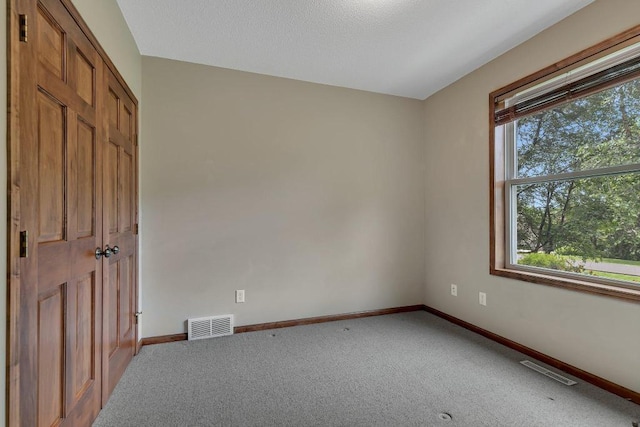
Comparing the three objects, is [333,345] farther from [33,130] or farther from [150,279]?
[33,130]

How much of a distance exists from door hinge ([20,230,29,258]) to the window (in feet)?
9.88

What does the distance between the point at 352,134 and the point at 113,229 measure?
2.39 meters

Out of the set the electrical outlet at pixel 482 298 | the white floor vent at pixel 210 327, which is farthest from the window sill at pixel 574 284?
the white floor vent at pixel 210 327

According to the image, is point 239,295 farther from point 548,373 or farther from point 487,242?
point 548,373

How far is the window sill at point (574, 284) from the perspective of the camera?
184 cm

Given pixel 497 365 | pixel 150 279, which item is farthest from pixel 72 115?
pixel 497 365

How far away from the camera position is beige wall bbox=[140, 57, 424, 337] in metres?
2.66

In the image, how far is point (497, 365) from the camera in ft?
7.33

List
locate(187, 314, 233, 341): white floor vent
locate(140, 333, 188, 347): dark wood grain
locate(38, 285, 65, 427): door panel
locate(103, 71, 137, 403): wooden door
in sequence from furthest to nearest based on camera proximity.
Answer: locate(187, 314, 233, 341): white floor vent, locate(140, 333, 188, 347): dark wood grain, locate(103, 71, 137, 403): wooden door, locate(38, 285, 65, 427): door panel

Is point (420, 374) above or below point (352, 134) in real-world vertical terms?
below

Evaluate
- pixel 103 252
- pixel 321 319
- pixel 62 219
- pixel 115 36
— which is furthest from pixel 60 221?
pixel 321 319

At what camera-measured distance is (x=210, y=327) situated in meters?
2.74

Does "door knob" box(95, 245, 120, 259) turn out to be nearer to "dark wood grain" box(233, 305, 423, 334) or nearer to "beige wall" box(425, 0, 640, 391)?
"dark wood grain" box(233, 305, 423, 334)

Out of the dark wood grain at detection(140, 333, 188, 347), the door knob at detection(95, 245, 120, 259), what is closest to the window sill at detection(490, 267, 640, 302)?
the dark wood grain at detection(140, 333, 188, 347)
